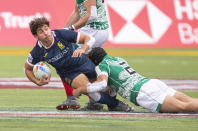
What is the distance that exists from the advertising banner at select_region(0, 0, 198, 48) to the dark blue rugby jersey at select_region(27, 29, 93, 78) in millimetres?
14477

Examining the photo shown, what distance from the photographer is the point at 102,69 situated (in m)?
9.66

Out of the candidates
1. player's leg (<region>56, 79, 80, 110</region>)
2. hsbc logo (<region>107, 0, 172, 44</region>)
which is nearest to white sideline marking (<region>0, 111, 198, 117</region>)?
player's leg (<region>56, 79, 80, 110</region>)

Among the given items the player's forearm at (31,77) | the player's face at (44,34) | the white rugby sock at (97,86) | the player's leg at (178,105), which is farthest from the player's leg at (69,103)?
the player's leg at (178,105)

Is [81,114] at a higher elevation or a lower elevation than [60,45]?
lower

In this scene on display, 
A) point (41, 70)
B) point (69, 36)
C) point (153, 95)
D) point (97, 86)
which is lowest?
point (153, 95)

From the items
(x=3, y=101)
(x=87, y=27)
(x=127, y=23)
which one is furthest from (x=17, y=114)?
(x=127, y=23)

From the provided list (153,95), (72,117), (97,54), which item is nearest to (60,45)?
(97,54)

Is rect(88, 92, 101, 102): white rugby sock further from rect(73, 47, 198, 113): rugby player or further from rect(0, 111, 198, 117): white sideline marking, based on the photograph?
rect(0, 111, 198, 117): white sideline marking

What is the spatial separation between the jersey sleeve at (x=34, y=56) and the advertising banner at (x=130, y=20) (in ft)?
47.3

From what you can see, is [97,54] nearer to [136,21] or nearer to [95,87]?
[95,87]

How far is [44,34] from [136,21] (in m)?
15.1

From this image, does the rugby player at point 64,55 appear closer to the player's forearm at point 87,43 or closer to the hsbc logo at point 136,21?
the player's forearm at point 87,43

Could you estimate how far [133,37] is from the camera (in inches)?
976

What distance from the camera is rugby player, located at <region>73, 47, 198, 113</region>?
932 cm
